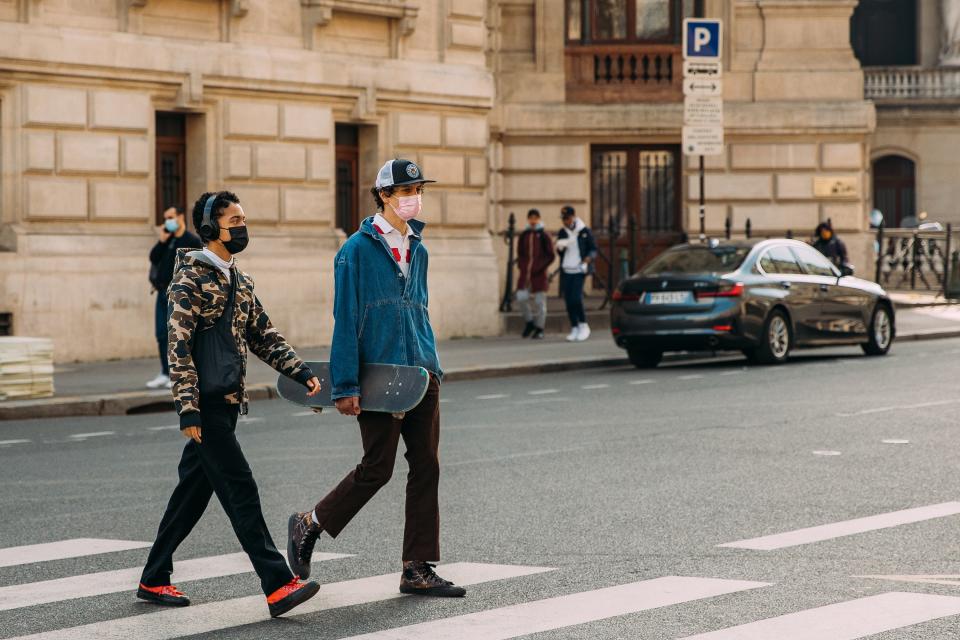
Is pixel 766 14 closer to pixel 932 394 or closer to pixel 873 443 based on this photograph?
pixel 932 394

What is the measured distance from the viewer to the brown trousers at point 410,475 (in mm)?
7754

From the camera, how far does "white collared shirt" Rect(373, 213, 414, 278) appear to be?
310 inches

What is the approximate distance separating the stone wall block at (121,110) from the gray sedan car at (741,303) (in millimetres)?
6105

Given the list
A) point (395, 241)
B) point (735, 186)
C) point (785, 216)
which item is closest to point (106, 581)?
point (395, 241)

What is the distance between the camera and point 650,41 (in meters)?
33.2

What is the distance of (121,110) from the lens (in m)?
22.0

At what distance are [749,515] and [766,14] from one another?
2464 cm

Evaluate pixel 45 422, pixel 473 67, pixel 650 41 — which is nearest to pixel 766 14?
pixel 650 41

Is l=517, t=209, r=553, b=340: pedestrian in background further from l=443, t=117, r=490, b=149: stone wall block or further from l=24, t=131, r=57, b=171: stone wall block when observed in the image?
l=24, t=131, r=57, b=171: stone wall block

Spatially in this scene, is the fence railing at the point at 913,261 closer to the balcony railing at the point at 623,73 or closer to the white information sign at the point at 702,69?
the balcony railing at the point at 623,73

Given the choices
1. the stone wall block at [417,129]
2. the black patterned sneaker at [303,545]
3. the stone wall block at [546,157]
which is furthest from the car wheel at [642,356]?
the black patterned sneaker at [303,545]

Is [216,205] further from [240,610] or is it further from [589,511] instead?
[589,511]

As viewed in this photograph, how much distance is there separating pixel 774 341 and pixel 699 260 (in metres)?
1.31

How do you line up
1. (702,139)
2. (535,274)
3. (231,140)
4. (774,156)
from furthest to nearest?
(774,156)
(535,274)
(702,139)
(231,140)
